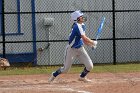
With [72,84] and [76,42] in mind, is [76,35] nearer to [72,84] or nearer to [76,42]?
[76,42]

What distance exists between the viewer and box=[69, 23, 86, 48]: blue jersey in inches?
467

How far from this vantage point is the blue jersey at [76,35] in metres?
11.9

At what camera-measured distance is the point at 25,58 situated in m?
17.9

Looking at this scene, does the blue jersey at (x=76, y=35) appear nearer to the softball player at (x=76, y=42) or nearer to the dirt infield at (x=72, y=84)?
the softball player at (x=76, y=42)

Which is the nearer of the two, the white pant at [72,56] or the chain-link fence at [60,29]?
the white pant at [72,56]

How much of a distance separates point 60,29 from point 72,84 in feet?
20.9

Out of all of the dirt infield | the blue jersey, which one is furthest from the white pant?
the dirt infield

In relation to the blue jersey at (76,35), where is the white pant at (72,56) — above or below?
below

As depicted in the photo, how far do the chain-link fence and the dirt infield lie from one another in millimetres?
3762

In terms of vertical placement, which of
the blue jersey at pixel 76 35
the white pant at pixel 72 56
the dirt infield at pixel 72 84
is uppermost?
the blue jersey at pixel 76 35

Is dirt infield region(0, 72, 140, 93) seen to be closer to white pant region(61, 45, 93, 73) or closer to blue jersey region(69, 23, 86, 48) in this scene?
white pant region(61, 45, 93, 73)

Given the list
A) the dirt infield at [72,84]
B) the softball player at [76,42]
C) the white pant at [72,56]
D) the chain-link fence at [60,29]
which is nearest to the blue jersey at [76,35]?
the softball player at [76,42]

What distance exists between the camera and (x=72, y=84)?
11.9 metres

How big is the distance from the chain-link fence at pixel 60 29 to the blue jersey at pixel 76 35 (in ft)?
17.3
